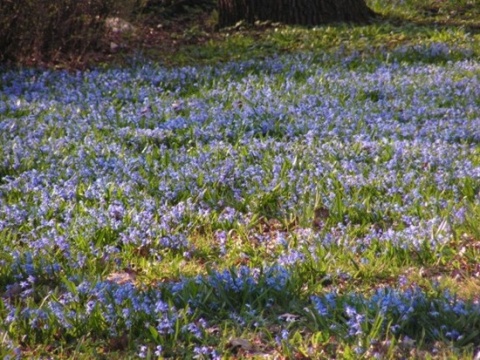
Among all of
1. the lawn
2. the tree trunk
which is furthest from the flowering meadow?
the tree trunk

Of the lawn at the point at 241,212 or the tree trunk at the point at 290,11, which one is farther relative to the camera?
the tree trunk at the point at 290,11

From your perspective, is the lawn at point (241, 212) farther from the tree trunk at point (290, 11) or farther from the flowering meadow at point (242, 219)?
the tree trunk at point (290, 11)

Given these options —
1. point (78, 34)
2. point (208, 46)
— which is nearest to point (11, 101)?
point (78, 34)

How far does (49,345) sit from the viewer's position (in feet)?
11.4

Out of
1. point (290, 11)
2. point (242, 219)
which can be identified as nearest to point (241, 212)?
point (242, 219)

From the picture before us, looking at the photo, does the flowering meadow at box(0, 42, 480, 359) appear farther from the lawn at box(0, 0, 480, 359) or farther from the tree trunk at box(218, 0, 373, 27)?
the tree trunk at box(218, 0, 373, 27)

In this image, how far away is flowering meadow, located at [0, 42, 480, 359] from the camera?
11.5 feet

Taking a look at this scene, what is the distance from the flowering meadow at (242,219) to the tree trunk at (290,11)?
3726 mm

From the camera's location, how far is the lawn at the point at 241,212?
11.5ft

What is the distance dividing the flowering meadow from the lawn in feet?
0.04

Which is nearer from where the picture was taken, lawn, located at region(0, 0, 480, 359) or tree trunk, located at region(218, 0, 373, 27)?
lawn, located at region(0, 0, 480, 359)

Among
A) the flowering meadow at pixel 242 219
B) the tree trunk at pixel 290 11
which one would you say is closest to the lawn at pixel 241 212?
the flowering meadow at pixel 242 219

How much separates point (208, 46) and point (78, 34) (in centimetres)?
199

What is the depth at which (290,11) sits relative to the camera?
12305mm
